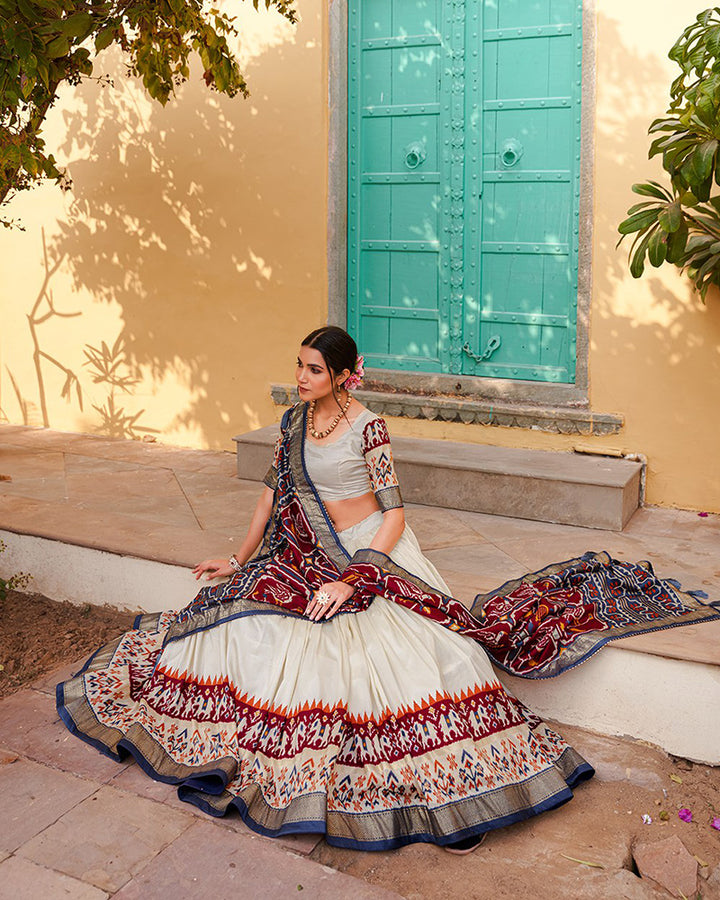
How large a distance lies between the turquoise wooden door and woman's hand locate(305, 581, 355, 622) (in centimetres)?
275

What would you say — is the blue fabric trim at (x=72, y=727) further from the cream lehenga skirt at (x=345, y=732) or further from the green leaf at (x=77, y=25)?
the green leaf at (x=77, y=25)

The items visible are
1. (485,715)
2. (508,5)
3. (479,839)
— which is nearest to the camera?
(479,839)

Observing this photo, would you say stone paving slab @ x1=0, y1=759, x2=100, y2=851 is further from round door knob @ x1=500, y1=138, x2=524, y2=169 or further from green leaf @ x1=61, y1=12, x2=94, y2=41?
round door knob @ x1=500, y1=138, x2=524, y2=169

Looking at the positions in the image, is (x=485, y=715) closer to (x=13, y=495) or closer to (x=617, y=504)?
(x=617, y=504)

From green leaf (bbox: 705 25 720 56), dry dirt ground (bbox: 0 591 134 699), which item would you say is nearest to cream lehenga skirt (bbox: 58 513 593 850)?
dry dirt ground (bbox: 0 591 134 699)

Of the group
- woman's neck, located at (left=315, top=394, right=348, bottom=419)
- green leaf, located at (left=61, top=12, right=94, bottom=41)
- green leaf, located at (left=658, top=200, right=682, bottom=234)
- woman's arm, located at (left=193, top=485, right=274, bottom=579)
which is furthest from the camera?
green leaf, located at (left=658, top=200, right=682, bottom=234)

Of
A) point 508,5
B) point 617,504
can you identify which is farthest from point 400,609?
point 508,5

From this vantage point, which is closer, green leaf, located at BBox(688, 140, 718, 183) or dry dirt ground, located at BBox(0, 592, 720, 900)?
dry dirt ground, located at BBox(0, 592, 720, 900)

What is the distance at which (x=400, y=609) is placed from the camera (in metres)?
3.32

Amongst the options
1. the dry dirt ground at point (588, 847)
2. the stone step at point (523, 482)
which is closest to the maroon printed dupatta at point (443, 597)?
the dry dirt ground at point (588, 847)

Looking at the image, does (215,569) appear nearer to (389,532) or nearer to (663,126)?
(389,532)

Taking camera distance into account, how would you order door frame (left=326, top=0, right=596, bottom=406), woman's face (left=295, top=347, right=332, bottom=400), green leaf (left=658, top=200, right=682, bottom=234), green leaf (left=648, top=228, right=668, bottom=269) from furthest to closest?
door frame (left=326, top=0, right=596, bottom=406) → green leaf (left=648, top=228, right=668, bottom=269) → green leaf (left=658, top=200, right=682, bottom=234) → woman's face (left=295, top=347, right=332, bottom=400)

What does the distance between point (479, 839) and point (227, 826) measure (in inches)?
29.9

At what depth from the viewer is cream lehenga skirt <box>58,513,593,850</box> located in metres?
2.92
